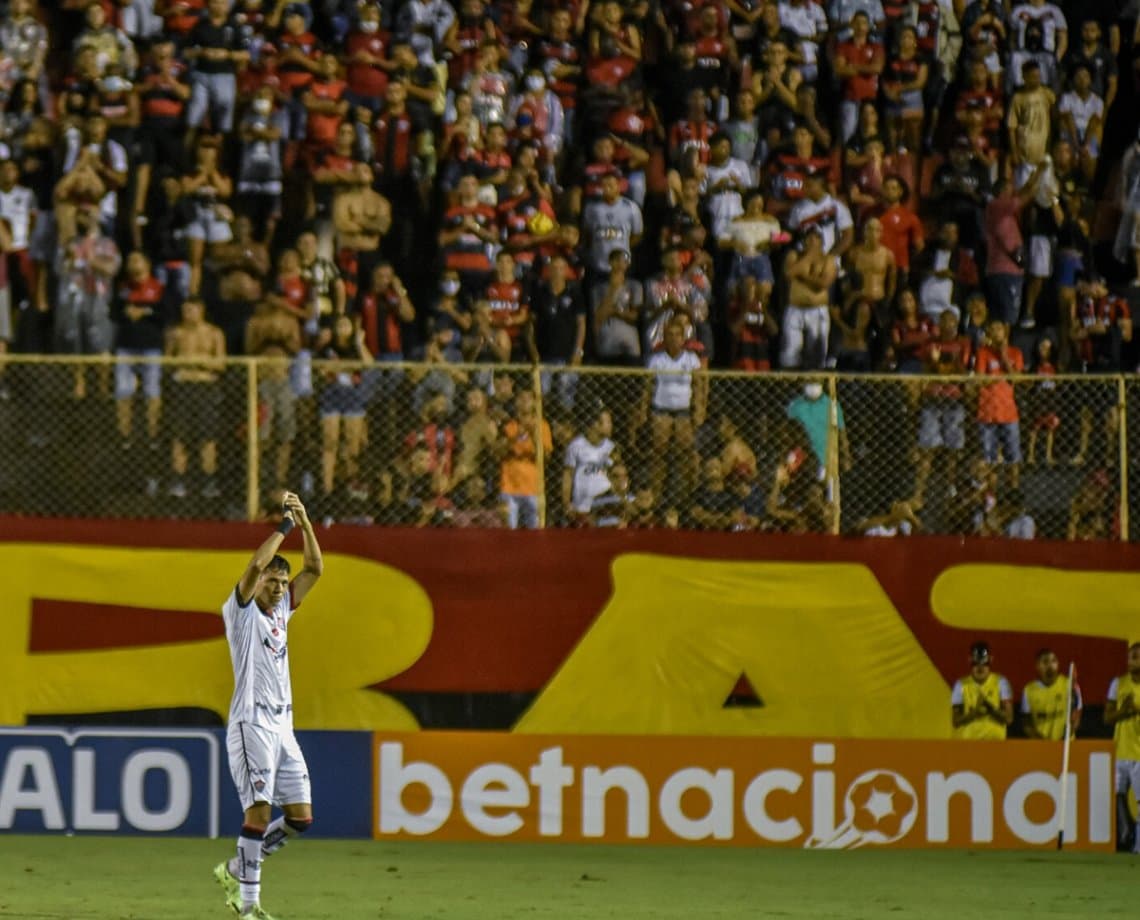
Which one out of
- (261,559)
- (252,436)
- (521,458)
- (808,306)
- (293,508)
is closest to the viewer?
(293,508)

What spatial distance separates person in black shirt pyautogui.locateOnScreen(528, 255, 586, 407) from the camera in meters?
17.4

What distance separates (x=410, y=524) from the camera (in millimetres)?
15453

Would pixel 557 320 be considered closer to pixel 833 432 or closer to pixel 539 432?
pixel 539 432

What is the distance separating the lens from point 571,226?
18422mm

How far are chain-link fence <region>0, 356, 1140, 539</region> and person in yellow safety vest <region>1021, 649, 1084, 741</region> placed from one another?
1.05 metres

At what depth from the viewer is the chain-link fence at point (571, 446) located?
14.7 metres

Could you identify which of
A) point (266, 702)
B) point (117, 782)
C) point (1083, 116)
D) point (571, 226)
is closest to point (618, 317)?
point (571, 226)

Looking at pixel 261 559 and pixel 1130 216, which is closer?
pixel 261 559

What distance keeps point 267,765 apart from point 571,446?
445cm

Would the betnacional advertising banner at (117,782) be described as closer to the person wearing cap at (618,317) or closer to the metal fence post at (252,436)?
the metal fence post at (252,436)

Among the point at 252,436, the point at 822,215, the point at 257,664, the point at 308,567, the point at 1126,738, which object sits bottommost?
the point at 1126,738

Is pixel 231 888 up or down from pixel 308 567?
down

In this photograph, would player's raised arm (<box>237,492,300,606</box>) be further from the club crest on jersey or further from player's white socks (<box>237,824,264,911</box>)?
player's white socks (<box>237,824,264,911</box>)

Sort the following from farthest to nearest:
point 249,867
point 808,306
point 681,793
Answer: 1. point 808,306
2. point 681,793
3. point 249,867
